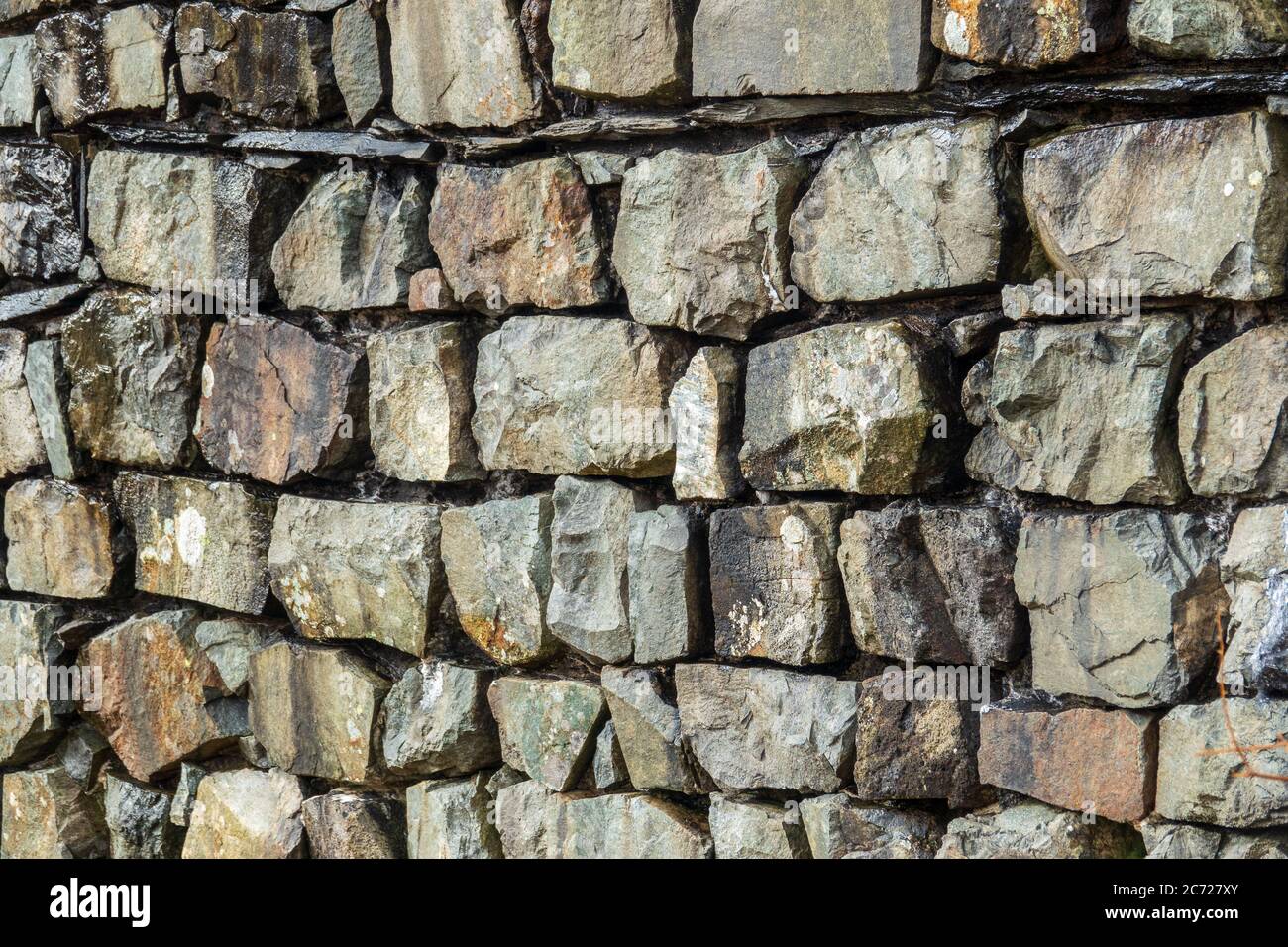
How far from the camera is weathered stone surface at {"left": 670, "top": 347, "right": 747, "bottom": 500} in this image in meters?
3.12

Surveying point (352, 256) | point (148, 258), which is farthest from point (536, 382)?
point (148, 258)

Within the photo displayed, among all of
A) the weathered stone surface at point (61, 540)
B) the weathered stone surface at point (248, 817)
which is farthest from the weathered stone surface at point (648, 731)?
the weathered stone surface at point (61, 540)

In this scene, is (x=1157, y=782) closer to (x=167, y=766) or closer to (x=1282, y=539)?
(x=1282, y=539)

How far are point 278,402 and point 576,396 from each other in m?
0.95

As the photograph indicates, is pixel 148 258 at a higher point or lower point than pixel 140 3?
lower

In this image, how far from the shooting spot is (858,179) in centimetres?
291

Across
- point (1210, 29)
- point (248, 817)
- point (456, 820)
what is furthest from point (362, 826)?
point (1210, 29)

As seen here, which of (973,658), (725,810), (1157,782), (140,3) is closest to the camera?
(1157,782)

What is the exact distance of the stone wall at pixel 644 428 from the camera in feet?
8.41

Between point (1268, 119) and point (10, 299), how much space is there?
3619mm

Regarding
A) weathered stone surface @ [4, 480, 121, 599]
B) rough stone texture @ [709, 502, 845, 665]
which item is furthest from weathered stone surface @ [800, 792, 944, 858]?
weathered stone surface @ [4, 480, 121, 599]

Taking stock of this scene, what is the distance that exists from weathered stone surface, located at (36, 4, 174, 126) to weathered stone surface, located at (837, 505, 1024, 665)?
7.98ft

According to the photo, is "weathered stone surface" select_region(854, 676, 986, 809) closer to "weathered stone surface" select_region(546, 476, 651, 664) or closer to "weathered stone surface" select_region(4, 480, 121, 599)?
"weathered stone surface" select_region(546, 476, 651, 664)

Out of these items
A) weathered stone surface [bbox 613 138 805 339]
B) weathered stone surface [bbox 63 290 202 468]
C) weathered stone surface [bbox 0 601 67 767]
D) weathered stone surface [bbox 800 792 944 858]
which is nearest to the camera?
weathered stone surface [bbox 800 792 944 858]
